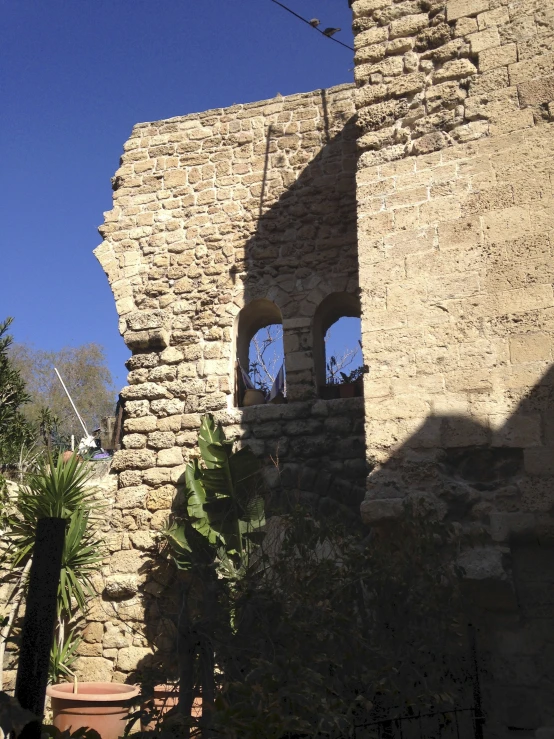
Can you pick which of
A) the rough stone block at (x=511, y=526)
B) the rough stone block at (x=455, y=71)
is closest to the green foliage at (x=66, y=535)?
the rough stone block at (x=511, y=526)

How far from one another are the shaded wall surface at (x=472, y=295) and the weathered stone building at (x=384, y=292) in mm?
13

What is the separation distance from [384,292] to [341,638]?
2.70 m

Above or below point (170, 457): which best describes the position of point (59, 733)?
below

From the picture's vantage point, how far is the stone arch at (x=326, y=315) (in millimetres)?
7379

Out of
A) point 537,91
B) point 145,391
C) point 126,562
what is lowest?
point 126,562

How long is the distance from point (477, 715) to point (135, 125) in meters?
7.32

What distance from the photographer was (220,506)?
22.0 feet

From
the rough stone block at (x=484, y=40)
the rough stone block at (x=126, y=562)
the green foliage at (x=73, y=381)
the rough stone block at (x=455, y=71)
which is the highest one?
the green foliage at (x=73, y=381)

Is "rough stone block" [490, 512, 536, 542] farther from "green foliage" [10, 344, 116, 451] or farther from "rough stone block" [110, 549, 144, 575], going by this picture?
"green foliage" [10, 344, 116, 451]

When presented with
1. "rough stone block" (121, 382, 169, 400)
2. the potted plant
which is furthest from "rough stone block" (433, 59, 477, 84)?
the potted plant

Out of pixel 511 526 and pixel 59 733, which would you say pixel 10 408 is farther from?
pixel 59 733

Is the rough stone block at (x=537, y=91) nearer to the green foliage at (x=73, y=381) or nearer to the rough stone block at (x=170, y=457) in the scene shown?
the rough stone block at (x=170, y=457)

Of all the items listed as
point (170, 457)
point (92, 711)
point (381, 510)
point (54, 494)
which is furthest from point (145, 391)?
point (381, 510)

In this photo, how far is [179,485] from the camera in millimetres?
7285
